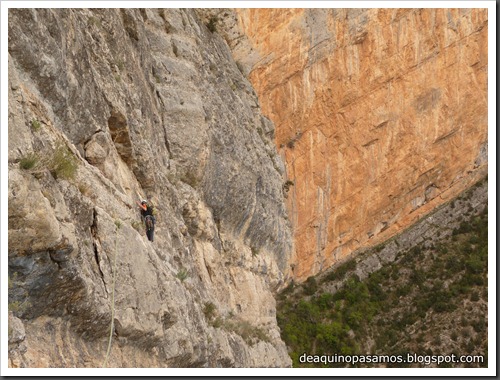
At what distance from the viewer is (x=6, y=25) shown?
Result: 10539mm

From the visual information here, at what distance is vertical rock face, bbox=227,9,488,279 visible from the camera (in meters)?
36.7

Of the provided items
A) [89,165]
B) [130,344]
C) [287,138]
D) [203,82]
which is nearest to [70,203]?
[89,165]

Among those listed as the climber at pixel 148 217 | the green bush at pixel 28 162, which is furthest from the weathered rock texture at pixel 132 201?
the climber at pixel 148 217

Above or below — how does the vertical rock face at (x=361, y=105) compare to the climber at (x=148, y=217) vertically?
above

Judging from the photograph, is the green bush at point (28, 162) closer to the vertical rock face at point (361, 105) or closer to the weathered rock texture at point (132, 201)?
the weathered rock texture at point (132, 201)

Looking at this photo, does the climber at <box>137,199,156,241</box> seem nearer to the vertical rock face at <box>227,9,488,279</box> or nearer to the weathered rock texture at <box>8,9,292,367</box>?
the weathered rock texture at <box>8,9,292,367</box>

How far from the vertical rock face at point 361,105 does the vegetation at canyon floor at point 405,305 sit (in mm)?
2013

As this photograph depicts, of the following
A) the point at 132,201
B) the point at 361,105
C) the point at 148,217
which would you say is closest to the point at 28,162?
the point at 132,201

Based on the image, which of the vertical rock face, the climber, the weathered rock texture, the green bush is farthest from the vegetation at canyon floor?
the green bush

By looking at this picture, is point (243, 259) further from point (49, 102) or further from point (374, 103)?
point (374, 103)

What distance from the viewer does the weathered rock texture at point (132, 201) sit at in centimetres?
983

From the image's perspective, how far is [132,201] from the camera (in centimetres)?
1447

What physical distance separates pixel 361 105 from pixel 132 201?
25461mm

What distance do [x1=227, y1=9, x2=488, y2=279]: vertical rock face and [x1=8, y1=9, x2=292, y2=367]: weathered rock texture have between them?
9.07 metres
